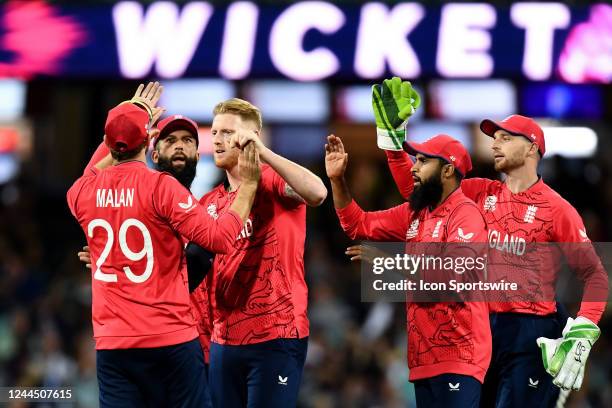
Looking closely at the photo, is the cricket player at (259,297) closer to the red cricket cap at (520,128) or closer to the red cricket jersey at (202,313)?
the red cricket jersey at (202,313)

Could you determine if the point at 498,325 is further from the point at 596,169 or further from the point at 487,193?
the point at 596,169

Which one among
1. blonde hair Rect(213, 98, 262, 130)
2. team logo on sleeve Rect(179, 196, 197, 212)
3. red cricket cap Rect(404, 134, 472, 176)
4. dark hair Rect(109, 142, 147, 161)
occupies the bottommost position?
team logo on sleeve Rect(179, 196, 197, 212)

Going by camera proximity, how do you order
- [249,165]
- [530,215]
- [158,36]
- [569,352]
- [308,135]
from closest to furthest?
[249,165] < [569,352] < [530,215] < [158,36] < [308,135]

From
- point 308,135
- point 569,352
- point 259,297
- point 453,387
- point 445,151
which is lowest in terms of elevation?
point 453,387

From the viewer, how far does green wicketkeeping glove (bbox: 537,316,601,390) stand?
18.3 ft

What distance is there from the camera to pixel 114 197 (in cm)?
497

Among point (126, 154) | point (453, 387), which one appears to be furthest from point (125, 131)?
point (453, 387)

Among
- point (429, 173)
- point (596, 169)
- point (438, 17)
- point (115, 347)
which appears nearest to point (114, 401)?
point (115, 347)

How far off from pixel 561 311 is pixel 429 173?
3.47 feet

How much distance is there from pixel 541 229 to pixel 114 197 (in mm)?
2210

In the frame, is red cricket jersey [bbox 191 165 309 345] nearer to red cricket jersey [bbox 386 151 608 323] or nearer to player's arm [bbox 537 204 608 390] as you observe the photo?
red cricket jersey [bbox 386 151 608 323]

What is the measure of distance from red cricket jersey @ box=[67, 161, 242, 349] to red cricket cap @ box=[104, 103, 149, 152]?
0.13 meters

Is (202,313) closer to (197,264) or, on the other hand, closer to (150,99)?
(197,264)

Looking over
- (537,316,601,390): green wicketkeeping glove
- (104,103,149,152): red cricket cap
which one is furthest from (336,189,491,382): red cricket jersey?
(104,103,149,152): red cricket cap
